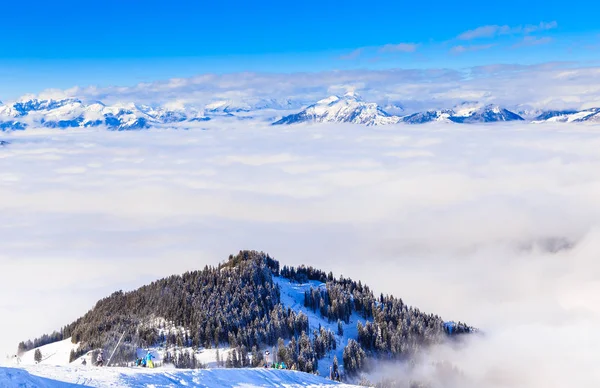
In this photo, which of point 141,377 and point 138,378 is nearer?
point 138,378

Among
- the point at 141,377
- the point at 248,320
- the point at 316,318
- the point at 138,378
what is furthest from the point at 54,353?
the point at 138,378

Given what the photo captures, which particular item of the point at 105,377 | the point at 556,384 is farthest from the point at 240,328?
the point at 556,384

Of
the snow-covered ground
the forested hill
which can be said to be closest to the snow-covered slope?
the forested hill

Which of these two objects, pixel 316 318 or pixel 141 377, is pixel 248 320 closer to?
pixel 316 318

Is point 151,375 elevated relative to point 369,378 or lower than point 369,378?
elevated

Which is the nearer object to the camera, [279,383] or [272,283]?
[279,383]

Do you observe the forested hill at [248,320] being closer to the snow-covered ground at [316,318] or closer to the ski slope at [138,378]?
the snow-covered ground at [316,318]

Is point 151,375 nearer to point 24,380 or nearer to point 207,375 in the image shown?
point 207,375
